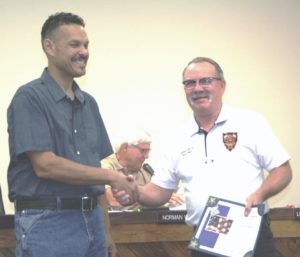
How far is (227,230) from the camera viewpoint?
2.35 m

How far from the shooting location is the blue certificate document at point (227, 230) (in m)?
2.29

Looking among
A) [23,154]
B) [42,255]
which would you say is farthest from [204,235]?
[23,154]

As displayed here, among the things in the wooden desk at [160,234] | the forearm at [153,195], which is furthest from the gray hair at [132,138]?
the forearm at [153,195]

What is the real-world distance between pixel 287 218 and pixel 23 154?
1.83 m

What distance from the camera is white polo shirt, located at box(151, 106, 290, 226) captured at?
Result: 259cm

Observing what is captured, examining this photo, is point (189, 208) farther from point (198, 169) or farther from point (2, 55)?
point (2, 55)

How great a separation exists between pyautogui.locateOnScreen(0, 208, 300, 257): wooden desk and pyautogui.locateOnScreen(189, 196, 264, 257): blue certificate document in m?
0.98

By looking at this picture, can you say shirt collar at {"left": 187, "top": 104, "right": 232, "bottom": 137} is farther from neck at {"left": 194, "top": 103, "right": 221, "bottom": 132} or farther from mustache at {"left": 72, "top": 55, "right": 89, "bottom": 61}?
mustache at {"left": 72, "top": 55, "right": 89, "bottom": 61}

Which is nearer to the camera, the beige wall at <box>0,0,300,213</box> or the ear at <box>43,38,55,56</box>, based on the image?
the ear at <box>43,38,55,56</box>

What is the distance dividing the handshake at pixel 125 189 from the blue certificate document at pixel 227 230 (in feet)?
1.26

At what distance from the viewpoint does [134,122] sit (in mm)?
5266

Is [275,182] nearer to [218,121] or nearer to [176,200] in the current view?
[218,121]

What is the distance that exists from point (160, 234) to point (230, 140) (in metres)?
0.99

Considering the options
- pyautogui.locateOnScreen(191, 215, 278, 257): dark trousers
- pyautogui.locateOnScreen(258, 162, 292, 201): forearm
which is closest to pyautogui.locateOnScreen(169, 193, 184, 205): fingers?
pyautogui.locateOnScreen(191, 215, 278, 257): dark trousers
